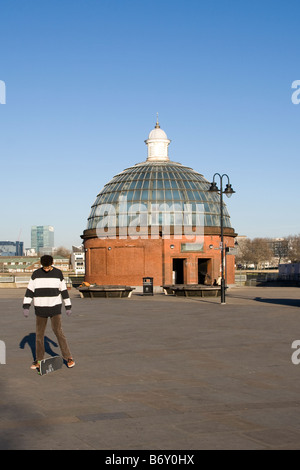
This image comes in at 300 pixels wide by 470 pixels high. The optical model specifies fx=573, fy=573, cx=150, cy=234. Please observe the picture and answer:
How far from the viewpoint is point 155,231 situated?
5344 cm

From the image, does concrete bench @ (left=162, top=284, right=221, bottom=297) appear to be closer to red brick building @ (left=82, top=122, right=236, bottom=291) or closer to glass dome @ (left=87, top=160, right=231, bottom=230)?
red brick building @ (left=82, top=122, right=236, bottom=291)

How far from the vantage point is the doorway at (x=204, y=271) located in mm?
55653

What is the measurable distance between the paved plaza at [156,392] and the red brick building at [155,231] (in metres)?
36.2

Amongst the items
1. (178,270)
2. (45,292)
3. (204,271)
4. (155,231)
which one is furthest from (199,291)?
(45,292)

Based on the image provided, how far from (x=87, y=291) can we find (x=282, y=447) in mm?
33338

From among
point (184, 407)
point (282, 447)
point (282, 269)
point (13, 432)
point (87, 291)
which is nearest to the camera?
point (282, 447)

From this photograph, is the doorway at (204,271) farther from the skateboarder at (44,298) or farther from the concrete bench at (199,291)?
the skateboarder at (44,298)

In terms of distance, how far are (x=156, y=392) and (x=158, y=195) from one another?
4636cm

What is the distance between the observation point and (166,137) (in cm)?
6369

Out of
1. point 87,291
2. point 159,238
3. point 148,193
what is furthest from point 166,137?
point 87,291

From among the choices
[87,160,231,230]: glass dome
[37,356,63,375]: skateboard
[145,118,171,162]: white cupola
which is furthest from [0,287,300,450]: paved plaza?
[145,118,171,162]: white cupola

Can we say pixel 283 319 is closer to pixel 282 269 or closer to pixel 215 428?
pixel 215 428

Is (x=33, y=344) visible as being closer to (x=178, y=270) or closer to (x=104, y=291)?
(x=104, y=291)

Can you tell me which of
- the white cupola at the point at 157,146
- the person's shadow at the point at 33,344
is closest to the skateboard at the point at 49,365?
the person's shadow at the point at 33,344
